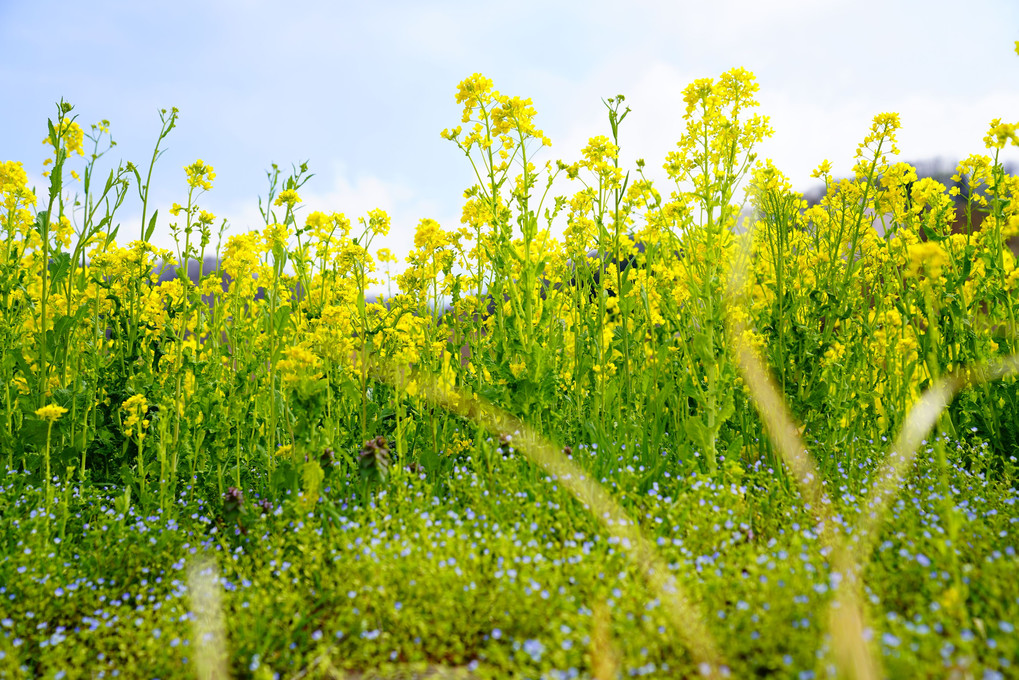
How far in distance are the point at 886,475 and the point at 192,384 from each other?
3.24 metres

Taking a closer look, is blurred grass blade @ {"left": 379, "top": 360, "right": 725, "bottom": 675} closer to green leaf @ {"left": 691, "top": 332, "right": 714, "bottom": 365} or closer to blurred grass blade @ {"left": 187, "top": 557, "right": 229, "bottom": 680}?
green leaf @ {"left": 691, "top": 332, "right": 714, "bottom": 365}

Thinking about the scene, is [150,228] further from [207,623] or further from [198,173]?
[207,623]

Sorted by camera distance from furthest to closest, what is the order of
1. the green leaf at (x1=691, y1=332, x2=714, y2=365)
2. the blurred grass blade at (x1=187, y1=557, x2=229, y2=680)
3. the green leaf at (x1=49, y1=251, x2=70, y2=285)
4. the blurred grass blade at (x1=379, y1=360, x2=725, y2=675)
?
the green leaf at (x1=49, y1=251, x2=70, y2=285), the green leaf at (x1=691, y1=332, x2=714, y2=365), the blurred grass blade at (x1=187, y1=557, x2=229, y2=680), the blurred grass blade at (x1=379, y1=360, x2=725, y2=675)

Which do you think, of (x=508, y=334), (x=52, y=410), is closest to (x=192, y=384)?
(x=52, y=410)

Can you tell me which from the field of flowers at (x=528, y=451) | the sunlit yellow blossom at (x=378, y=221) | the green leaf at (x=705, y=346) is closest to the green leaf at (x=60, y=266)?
the field of flowers at (x=528, y=451)

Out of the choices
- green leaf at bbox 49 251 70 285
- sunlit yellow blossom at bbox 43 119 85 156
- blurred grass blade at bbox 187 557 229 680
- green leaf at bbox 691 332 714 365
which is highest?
sunlit yellow blossom at bbox 43 119 85 156

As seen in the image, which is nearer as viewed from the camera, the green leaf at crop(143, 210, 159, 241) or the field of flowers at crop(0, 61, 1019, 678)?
the field of flowers at crop(0, 61, 1019, 678)

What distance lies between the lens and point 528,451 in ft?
9.16

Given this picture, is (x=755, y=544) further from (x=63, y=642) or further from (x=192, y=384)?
(x=192, y=384)

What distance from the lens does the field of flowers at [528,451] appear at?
5.83ft

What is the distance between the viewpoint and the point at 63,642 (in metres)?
2.00

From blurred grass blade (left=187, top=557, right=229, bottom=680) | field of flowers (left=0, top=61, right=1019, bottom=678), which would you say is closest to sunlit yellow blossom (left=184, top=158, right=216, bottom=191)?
field of flowers (left=0, top=61, right=1019, bottom=678)

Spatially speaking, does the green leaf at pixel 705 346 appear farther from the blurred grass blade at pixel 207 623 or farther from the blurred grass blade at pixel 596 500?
the blurred grass blade at pixel 207 623

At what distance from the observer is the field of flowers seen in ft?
5.83
